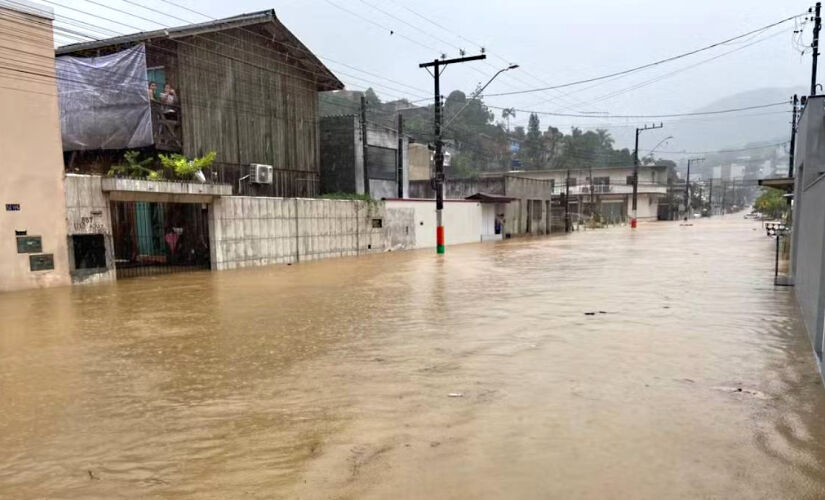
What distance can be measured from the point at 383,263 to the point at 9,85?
12.4 metres

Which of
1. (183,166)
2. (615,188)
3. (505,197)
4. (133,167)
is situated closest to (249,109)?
(183,166)

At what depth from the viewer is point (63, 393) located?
588cm

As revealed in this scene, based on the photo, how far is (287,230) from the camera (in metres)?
21.1

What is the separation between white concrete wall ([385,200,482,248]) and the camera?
29.2 m

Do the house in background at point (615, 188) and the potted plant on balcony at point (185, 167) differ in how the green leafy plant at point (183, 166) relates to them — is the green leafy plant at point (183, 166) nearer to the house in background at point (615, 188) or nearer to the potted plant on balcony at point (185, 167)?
the potted plant on balcony at point (185, 167)

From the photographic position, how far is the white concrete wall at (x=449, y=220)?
95.9 ft

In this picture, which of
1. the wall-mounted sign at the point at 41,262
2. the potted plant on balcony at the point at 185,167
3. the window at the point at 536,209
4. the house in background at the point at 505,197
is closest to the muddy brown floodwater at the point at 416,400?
the wall-mounted sign at the point at 41,262

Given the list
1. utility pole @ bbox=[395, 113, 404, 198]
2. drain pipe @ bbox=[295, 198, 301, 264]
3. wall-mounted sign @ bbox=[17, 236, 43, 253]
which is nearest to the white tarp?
drain pipe @ bbox=[295, 198, 301, 264]

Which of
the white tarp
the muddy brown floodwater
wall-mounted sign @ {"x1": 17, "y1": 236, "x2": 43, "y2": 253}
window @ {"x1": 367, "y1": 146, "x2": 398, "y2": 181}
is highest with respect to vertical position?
the white tarp

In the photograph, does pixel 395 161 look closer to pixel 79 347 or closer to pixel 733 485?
pixel 79 347

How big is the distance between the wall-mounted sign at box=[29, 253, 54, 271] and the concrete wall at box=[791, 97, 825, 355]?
53.0ft

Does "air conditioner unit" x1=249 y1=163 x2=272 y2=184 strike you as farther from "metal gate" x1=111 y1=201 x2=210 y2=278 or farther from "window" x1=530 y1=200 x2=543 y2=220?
"window" x1=530 y1=200 x2=543 y2=220

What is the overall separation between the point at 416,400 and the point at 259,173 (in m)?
19.9

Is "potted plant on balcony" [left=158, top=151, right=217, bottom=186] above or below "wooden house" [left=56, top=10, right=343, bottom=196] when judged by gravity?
below
